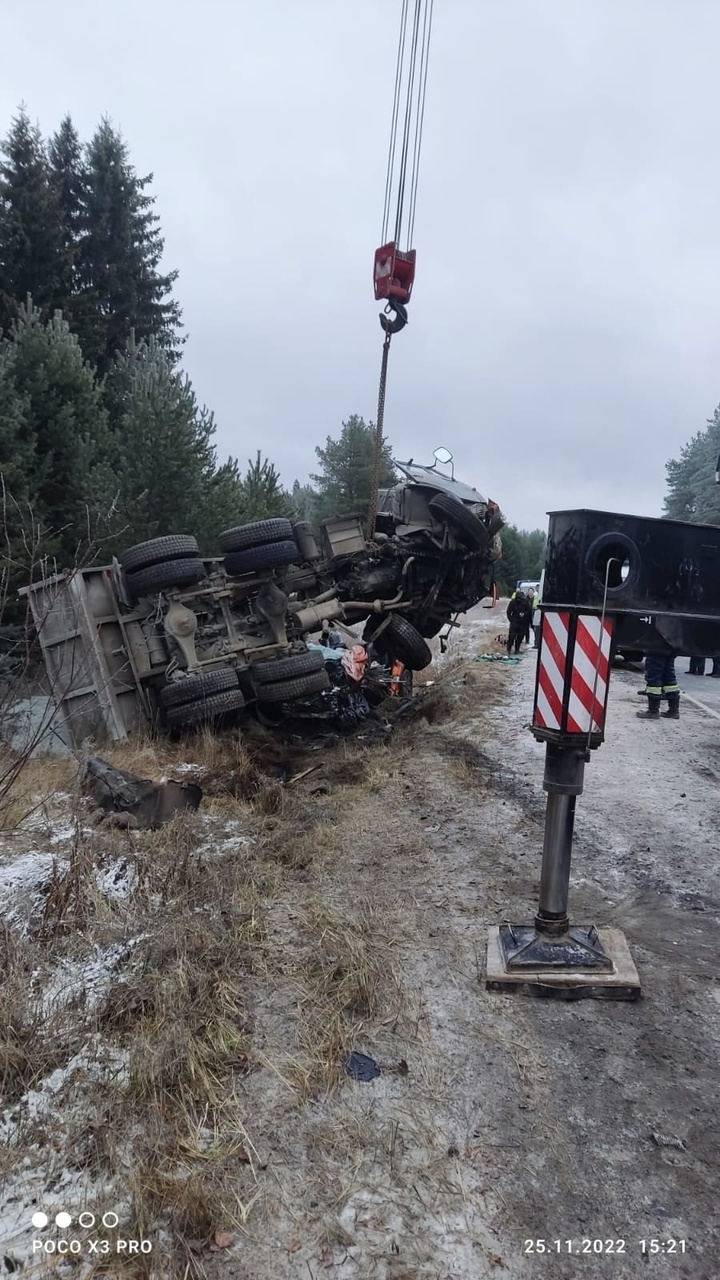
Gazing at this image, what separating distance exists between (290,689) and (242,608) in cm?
103

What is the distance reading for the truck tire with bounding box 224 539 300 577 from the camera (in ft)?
22.6

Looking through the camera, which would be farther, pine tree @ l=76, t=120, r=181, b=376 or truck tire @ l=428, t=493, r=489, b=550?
pine tree @ l=76, t=120, r=181, b=376

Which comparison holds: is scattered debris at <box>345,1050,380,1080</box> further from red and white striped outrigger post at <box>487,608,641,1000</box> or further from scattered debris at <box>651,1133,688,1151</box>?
scattered debris at <box>651,1133,688,1151</box>

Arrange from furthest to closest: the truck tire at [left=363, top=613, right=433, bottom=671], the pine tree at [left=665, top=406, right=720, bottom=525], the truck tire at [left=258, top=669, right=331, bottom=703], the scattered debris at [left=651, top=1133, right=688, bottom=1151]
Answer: the pine tree at [left=665, top=406, right=720, bottom=525], the truck tire at [left=363, top=613, right=433, bottom=671], the truck tire at [left=258, top=669, right=331, bottom=703], the scattered debris at [left=651, top=1133, right=688, bottom=1151]

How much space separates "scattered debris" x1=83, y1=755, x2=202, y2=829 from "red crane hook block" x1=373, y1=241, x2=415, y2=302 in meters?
5.47

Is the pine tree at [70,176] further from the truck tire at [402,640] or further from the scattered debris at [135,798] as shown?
the scattered debris at [135,798]

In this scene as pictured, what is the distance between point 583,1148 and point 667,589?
1810mm

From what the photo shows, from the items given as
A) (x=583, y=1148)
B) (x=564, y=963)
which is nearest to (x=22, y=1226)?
(x=583, y=1148)

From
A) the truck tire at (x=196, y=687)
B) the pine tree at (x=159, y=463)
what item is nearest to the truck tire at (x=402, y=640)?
the truck tire at (x=196, y=687)

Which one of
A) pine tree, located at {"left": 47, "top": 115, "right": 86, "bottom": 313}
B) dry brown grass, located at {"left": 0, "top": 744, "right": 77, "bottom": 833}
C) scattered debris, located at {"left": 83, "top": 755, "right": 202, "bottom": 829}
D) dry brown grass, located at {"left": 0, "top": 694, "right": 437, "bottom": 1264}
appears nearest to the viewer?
dry brown grass, located at {"left": 0, "top": 694, "right": 437, "bottom": 1264}

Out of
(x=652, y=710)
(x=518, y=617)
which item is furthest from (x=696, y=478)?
(x=652, y=710)

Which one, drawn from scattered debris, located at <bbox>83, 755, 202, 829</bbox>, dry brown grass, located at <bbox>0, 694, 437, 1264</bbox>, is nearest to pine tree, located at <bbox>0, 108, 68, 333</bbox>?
scattered debris, located at <bbox>83, 755, 202, 829</bbox>

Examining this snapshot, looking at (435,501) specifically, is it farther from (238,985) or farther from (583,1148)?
(583,1148)

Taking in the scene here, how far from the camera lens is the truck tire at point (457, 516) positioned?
7.79 meters
